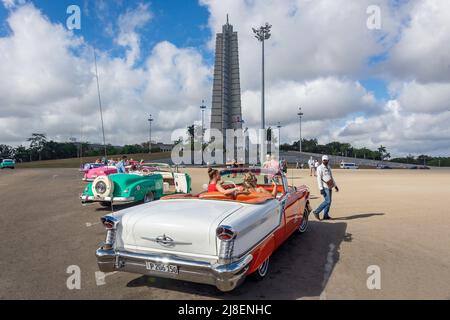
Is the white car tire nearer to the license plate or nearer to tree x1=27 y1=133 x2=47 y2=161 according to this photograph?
the license plate

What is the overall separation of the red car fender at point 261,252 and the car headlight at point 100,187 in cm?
611

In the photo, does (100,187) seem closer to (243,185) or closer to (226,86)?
(243,185)

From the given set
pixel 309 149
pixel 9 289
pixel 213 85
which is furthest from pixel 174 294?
pixel 309 149

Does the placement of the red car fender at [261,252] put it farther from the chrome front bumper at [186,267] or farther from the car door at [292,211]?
the car door at [292,211]

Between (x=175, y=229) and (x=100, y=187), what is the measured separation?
6256 mm

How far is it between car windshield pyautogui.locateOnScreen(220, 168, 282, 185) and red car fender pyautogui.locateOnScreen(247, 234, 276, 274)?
5.33 ft

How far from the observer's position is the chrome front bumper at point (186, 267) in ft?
11.8

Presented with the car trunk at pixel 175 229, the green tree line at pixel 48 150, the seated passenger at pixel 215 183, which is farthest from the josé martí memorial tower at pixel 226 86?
the car trunk at pixel 175 229

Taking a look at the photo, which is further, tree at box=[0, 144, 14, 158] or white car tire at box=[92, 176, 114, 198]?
tree at box=[0, 144, 14, 158]

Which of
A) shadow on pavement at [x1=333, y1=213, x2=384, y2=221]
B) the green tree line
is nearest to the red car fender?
shadow on pavement at [x1=333, y1=213, x2=384, y2=221]

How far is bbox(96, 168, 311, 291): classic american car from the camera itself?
370 cm

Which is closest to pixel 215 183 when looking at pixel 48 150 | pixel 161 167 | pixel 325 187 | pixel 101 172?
pixel 325 187

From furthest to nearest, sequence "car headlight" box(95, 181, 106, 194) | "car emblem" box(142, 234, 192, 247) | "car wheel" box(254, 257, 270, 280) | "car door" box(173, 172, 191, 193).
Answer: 1. "car door" box(173, 172, 191, 193)
2. "car headlight" box(95, 181, 106, 194)
3. "car wheel" box(254, 257, 270, 280)
4. "car emblem" box(142, 234, 192, 247)

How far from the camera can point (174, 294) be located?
400 cm
